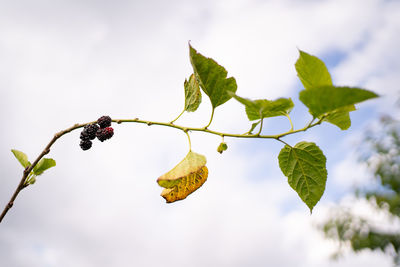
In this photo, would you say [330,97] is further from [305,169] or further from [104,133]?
[104,133]

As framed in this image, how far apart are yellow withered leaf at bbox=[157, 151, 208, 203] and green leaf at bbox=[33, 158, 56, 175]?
33 cm

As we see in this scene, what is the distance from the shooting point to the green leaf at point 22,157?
818 mm

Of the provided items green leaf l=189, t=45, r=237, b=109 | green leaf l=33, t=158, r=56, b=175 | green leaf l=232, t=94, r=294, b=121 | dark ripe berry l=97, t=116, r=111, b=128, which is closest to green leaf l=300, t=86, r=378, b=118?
green leaf l=232, t=94, r=294, b=121

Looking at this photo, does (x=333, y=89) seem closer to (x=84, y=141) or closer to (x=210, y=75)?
(x=210, y=75)

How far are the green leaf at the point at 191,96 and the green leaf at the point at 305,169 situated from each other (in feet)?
0.87

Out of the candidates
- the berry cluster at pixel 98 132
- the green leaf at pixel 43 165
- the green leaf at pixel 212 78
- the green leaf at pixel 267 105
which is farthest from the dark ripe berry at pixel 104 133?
the green leaf at pixel 267 105

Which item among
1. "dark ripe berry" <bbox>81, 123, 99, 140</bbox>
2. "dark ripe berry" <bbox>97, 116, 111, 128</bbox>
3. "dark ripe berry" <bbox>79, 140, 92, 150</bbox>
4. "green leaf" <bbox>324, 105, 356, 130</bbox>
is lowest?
"green leaf" <bbox>324, 105, 356, 130</bbox>

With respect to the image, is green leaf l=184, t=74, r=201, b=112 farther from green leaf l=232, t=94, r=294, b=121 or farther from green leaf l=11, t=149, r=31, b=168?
green leaf l=11, t=149, r=31, b=168

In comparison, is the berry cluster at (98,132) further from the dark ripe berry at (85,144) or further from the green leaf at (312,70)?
the green leaf at (312,70)

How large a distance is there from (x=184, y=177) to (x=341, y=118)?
41 centimetres

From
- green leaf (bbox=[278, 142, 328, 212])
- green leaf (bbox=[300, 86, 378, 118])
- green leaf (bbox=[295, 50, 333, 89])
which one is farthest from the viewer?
green leaf (bbox=[278, 142, 328, 212])

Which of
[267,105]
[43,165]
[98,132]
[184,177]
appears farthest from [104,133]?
[267,105]

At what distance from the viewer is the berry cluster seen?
0.82m

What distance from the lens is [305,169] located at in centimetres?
79
